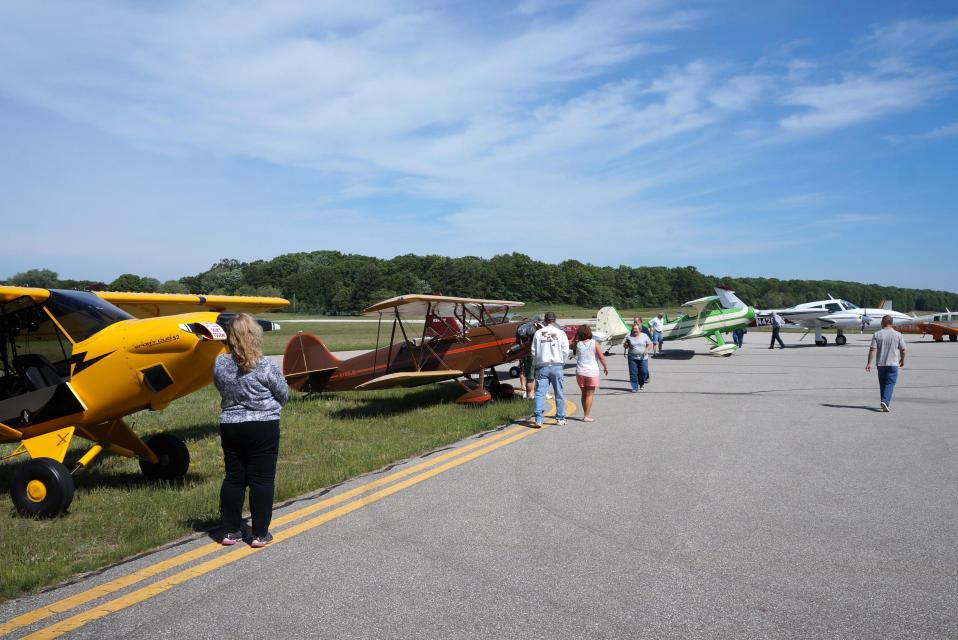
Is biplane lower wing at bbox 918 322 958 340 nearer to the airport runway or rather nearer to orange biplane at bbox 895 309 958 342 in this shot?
orange biplane at bbox 895 309 958 342

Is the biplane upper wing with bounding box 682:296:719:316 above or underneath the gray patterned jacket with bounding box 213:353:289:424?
above

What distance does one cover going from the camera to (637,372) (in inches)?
547

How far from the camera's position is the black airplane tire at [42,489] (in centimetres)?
521

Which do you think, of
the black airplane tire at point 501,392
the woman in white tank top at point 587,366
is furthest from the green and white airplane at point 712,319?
the woman in white tank top at point 587,366

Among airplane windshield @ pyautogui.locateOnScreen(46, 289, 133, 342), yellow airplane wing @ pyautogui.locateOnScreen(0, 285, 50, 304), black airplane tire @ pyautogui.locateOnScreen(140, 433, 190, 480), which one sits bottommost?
black airplane tire @ pyautogui.locateOnScreen(140, 433, 190, 480)

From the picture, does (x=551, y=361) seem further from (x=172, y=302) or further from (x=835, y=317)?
(x=835, y=317)

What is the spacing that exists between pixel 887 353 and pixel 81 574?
37.8 ft

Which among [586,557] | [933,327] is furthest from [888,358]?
[933,327]

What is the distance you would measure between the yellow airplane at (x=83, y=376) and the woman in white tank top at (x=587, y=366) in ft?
18.8

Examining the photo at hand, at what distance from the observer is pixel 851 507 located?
513 centimetres

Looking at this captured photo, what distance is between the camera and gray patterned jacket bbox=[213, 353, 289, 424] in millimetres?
4281

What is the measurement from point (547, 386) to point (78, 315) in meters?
6.32

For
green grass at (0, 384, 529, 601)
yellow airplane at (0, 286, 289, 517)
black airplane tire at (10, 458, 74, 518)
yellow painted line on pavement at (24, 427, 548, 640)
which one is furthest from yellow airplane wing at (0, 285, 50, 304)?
yellow painted line on pavement at (24, 427, 548, 640)

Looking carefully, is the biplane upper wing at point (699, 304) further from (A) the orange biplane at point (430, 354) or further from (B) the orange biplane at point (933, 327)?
(B) the orange biplane at point (933, 327)
